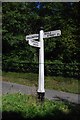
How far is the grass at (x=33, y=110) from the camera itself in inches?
293

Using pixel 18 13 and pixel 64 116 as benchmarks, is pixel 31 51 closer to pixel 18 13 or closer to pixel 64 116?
pixel 18 13

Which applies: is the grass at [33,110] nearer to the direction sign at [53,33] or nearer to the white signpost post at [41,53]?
the white signpost post at [41,53]

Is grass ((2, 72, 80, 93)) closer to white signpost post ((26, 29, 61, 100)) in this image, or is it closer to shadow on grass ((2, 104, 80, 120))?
white signpost post ((26, 29, 61, 100))

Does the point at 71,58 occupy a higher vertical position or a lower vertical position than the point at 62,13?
lower

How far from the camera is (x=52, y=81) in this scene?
18266mm

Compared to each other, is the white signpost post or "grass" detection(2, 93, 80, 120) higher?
the white signpost post

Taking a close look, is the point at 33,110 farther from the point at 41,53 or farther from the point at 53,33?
the point at 53,33

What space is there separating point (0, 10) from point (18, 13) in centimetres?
142

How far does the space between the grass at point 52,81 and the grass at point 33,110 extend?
5.37 metres

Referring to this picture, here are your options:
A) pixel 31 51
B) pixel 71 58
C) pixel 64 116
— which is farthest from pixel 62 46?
pixel 64 116

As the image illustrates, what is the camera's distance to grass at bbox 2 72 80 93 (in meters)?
15.5

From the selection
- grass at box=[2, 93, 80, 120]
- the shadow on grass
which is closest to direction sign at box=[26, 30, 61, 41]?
grass at box=[2, 93, 80, 120]

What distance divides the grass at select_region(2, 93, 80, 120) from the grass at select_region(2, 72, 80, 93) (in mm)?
5367

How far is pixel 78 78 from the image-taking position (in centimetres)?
1862
